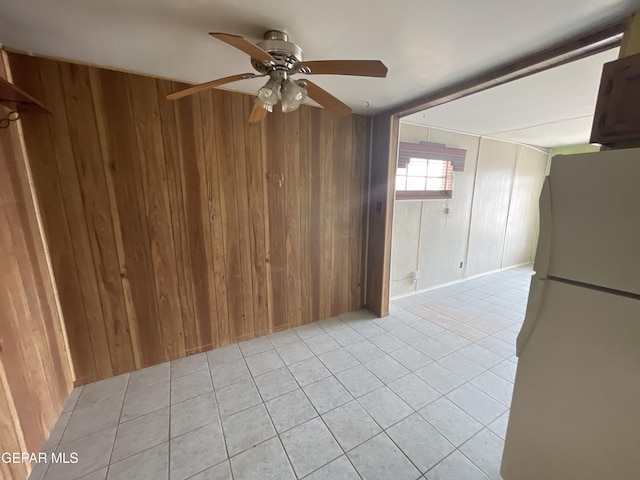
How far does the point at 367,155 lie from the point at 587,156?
2.11 m

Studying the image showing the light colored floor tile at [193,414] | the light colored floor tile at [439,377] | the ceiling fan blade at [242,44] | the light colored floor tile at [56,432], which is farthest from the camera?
the light colored floor tile at [439,377]

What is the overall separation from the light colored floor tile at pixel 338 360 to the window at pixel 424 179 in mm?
2026

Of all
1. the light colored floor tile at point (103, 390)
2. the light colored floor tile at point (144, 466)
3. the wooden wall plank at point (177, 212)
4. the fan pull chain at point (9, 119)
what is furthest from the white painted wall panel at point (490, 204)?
the fan pull chain at point (9, 119)

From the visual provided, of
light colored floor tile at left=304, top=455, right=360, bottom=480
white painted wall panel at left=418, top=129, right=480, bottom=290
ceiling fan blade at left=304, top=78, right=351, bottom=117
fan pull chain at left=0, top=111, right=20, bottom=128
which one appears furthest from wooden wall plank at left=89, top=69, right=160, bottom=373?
white painted wall panel at left=418, top=129, right=480, bottom=290

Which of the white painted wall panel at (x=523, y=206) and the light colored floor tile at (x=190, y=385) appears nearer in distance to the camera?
the light colored floor tile at (x=190, y=385)

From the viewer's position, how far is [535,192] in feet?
16.4

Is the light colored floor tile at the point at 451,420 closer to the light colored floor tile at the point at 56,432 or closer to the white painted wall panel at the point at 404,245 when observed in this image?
the white painted wall panel at the point at 404,245

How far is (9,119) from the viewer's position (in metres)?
1.47

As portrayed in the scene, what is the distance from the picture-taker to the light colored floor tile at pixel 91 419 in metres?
1.58

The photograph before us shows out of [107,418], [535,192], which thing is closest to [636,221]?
[107,418]

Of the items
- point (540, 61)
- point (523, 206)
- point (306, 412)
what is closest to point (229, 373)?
point (306, 412)

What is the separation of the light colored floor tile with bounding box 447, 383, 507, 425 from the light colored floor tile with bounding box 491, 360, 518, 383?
1.07ft

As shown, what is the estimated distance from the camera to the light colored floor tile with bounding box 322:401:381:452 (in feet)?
4.97

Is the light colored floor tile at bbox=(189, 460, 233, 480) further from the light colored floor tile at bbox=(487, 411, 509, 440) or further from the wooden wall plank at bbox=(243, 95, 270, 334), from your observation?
the light colored floor tile at bbox=(487, 411, 509, 440)
